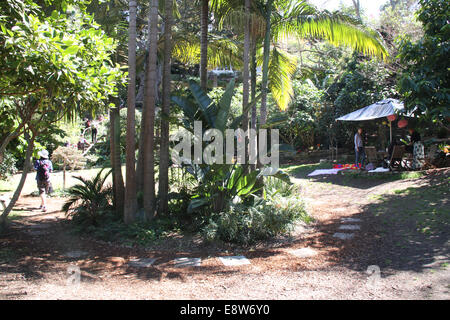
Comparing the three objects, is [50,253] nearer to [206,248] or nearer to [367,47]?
[206,248]

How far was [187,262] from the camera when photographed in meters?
5.57

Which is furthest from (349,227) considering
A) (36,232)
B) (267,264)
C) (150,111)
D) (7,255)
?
(36,232)

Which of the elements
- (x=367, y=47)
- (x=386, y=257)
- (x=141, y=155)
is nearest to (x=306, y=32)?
(x=367, y=47)

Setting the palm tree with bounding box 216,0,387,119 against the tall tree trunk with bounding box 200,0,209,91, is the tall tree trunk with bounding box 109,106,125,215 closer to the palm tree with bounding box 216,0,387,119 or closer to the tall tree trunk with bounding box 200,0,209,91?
the tall tree trunk with bounding box 200,0,209,91

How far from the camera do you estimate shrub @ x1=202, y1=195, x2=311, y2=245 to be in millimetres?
6512

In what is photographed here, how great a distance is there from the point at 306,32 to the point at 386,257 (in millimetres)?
6461

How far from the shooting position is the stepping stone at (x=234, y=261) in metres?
5.44

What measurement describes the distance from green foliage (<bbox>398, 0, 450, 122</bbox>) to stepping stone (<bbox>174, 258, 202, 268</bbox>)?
19.6 feet

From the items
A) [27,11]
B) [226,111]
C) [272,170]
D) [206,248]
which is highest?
[27,11]

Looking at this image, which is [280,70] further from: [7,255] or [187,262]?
[7,255]

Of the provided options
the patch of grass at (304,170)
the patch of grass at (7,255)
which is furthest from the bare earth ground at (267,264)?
the patch of grass at (304,170)

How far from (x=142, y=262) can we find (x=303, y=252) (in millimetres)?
2705
